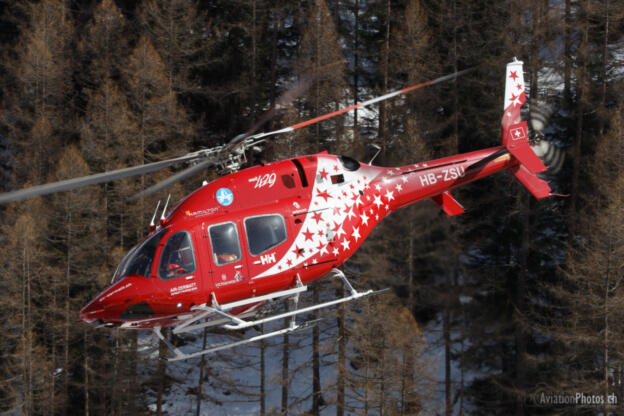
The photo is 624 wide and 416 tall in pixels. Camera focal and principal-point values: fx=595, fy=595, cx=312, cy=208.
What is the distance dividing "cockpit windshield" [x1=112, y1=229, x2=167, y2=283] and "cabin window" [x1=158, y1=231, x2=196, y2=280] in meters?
0.17

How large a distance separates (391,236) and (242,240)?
41.5 ft

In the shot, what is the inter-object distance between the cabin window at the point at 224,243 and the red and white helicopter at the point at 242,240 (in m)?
0.02

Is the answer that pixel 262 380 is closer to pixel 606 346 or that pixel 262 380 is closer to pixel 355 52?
pixel 606 346

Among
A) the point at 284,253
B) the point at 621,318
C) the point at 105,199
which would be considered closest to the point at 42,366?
the point at 105,199

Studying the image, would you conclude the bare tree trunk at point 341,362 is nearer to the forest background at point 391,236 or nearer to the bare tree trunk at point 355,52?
the forest background at point 391,236

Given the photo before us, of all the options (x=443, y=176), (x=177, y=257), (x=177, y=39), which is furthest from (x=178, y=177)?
(x=177, y=39)

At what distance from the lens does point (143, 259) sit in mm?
9391

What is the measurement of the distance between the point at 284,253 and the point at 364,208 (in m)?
1.86

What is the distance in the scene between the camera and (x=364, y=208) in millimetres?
10930

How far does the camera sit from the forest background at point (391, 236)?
1964 centimetres

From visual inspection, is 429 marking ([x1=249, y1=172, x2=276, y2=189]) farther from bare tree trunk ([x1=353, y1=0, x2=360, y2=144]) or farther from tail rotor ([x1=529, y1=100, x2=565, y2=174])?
bare tree trunk ([x1=353, y1=0, x2=360, y2=144])

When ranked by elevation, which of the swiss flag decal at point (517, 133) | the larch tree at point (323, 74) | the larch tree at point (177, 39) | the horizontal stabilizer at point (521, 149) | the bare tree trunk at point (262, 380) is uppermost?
the larch tree at point (177, 39)

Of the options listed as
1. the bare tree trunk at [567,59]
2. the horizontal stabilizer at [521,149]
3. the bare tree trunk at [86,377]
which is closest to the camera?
the horizontal stabilizer at [521,149]

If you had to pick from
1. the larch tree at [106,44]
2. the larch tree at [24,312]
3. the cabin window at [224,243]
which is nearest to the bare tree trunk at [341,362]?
the larch tree at [24,312]
